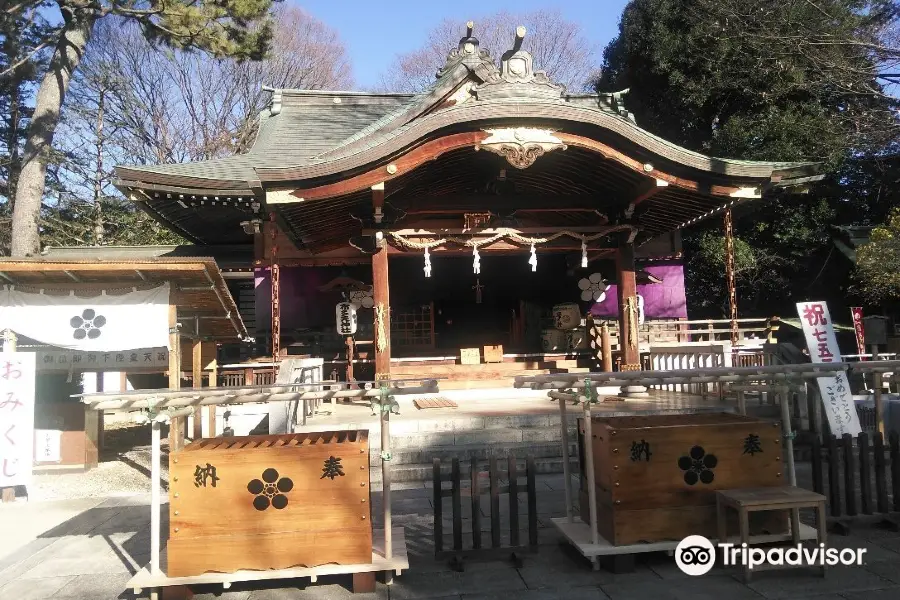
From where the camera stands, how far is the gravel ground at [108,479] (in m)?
7.96

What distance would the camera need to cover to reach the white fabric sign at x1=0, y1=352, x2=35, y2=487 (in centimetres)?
716

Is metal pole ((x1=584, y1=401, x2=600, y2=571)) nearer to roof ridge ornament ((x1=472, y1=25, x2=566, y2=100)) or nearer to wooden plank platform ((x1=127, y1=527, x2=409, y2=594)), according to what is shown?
wooden plank platform ((x1=127, y1=527, x2=409, y2=594))

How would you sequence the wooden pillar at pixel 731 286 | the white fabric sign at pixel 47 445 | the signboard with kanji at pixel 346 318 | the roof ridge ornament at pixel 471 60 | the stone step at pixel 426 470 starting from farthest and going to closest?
the roof ridge ornament at pixel 471 60
the signboard with kanji at pixel 346 318
the wooden pillar at pixel 731 286
the white fabric sign at pixel 47 445
the stone step at pixel 426 470

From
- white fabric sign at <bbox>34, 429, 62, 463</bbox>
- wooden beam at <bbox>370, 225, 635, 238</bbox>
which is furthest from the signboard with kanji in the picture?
white fabric sign at <bbox>34, 429, 62, 463</bbox>

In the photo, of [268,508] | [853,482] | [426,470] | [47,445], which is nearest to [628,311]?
[426,470]

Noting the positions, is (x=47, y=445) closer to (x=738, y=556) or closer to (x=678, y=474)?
(x=678, y=474)

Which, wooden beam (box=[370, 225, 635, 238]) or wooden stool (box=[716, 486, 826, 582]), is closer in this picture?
wooden stool (box=[716, 486, 826, 582])

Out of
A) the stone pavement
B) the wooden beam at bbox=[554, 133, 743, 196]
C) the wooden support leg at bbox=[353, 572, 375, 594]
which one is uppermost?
the wooden beam at bbox=[554, 133, 743, 196]

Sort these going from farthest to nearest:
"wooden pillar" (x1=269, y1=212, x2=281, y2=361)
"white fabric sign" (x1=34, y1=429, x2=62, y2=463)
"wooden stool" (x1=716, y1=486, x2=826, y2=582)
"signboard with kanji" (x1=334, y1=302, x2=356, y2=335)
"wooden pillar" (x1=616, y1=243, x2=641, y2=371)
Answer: "signboard with kanji" (x1=334, y1=302, x2=356, y2=335) < "wooden pillar" (x1=269, y1=212, x2=281, y2=361) < "wooden pillar" (x1=616, y1=243, x2=641, y2=371) < "white fabric sign" (x1=34, y1=429, x2=62, y2=463) < "wooden stool" (x1=716, y1=486, x2=826, y2=582)

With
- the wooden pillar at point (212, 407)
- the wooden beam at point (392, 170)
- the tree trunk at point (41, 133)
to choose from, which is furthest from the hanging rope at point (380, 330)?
the tree trunk at point (41, 133)

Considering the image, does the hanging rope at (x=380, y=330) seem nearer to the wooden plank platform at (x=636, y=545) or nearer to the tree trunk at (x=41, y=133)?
the wooden plank platform at (x=636, y=545)

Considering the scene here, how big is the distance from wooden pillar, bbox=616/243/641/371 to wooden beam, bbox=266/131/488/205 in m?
4.22

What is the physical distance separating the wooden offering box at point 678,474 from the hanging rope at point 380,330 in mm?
6385

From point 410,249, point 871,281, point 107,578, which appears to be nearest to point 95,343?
point 107,578
